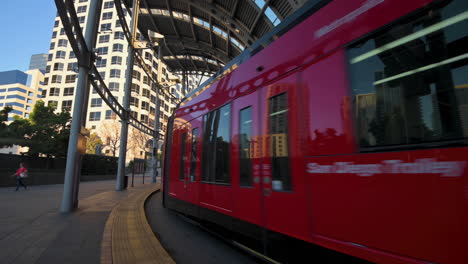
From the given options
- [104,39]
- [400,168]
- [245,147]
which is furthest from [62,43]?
[400,168]

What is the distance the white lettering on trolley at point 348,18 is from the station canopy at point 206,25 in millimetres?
8084

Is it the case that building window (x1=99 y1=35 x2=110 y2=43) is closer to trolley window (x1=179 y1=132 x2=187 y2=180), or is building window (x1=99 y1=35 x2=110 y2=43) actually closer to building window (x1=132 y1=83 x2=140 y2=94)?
building window (x1=132 y1=83 x2=140 y2=94)

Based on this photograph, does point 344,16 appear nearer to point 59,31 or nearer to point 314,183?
point 314,183

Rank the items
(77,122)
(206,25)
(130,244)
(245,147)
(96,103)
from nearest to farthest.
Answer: (245,147), (130,244), (77,122), (206,25), (96,103)

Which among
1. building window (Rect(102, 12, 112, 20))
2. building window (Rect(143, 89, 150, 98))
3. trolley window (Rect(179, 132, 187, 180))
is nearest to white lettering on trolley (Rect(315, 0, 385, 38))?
trolley window (Rect(179, 132, 187, 180))

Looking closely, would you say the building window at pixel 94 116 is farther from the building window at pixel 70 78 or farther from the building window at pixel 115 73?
the building window at pixel 70 78

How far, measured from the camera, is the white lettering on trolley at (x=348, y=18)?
2062 millimetres

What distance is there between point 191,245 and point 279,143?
2675 millimetres

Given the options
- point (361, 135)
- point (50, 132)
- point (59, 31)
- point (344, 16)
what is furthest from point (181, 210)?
point (59, 31)

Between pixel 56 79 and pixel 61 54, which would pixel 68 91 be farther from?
pixel 61 54

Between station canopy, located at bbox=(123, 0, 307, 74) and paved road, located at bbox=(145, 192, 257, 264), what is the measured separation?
9142mm

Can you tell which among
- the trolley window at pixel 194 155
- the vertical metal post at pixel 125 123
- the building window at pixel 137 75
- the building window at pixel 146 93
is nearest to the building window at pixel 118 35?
the building window at pixel 137 75

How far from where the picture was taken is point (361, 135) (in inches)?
78.0

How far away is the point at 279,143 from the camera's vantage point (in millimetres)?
2760
